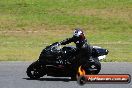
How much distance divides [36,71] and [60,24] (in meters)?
20.4

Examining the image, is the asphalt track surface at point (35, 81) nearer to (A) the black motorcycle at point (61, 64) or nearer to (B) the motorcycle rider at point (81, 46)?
(A) the black motorcycle at point (61, 64)

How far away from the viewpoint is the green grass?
94.1 ft

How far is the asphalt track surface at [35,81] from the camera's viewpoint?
53.5ft

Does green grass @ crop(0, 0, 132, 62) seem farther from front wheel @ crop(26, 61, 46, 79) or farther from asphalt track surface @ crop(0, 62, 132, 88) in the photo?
front wheel @ crop(26, 61, 46, 79)

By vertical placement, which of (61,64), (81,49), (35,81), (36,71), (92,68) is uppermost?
(81,49)

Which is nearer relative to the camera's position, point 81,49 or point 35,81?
point 81,49

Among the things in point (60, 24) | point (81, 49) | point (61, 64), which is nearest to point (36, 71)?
point (61, 64)

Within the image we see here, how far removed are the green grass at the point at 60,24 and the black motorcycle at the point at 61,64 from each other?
22.6 feet

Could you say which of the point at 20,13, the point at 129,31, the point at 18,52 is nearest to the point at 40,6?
the point at 20,13

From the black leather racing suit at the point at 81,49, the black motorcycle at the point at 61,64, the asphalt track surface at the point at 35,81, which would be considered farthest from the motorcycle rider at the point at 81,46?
the asphalt track surface at the point at 35,81

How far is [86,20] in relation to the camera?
1544 inches

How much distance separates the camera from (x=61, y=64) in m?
17.6

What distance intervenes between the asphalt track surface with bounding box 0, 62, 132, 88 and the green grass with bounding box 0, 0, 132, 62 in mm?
3622

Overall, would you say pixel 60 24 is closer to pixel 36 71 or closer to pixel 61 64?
pixel 36 71
